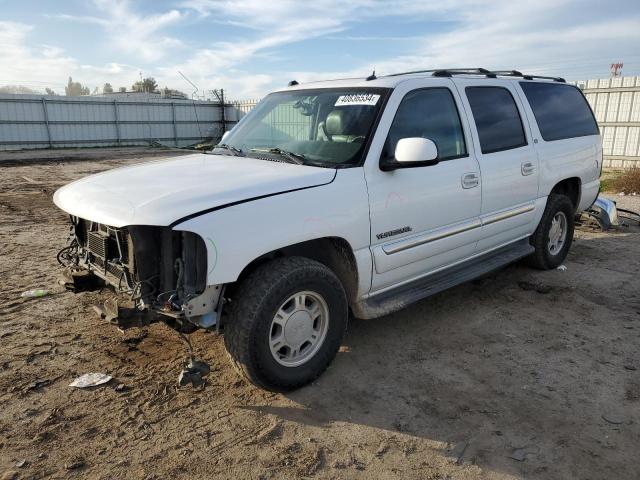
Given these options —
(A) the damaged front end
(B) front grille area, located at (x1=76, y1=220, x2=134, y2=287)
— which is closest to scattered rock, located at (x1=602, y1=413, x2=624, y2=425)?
(A) the damaged front end

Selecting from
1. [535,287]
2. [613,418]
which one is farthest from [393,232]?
[535,287]

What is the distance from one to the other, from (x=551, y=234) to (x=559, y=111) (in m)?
1.38

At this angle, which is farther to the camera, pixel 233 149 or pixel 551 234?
pixel 551 234

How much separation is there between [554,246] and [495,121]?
209cm

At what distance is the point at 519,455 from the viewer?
2.82 m

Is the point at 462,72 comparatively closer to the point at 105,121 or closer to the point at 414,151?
the point at 414,151

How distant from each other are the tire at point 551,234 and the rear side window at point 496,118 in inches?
39.6

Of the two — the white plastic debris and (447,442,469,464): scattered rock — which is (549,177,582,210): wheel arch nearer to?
(447,442,469,464): scattered rock

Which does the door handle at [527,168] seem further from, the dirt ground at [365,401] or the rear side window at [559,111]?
the dirt ground at [365,401]

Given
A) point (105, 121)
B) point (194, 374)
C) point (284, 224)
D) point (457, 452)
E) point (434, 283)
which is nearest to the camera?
point (457, 452)

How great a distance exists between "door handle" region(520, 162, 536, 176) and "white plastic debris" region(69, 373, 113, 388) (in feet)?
13.2

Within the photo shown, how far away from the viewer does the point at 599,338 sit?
4.23 meters

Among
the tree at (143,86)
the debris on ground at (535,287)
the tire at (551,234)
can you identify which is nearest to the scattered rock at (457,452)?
the debris on ground at (535,287)

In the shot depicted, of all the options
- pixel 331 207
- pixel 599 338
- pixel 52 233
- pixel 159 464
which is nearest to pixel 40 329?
pixel 159 464
